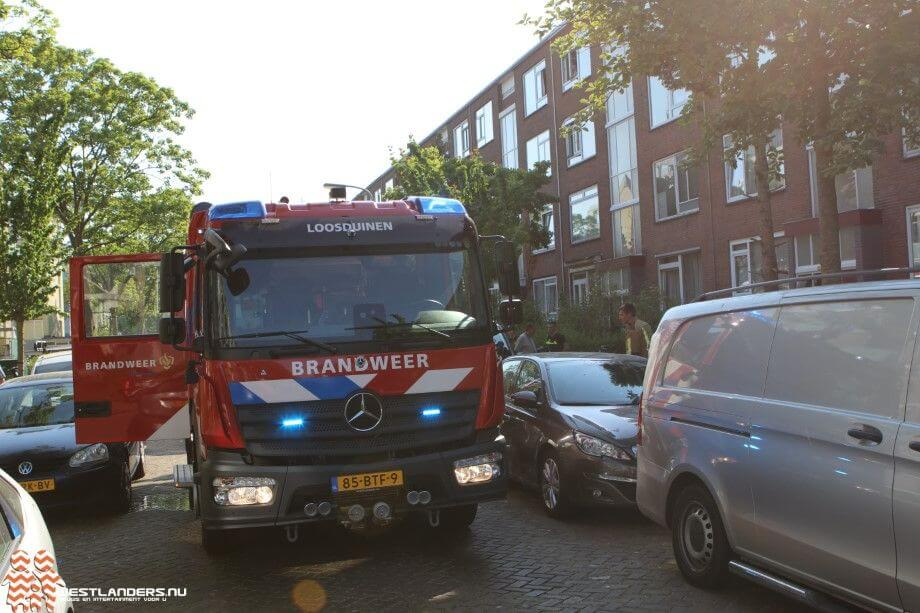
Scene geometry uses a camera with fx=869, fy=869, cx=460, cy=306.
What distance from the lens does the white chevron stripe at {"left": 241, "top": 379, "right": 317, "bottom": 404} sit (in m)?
6.11

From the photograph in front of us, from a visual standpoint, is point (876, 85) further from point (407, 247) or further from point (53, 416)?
point (53, 416)

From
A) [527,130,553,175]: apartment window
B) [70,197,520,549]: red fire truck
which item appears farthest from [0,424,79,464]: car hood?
[527,130,553,175]: apartment window

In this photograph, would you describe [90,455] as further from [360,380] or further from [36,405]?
[360,380]

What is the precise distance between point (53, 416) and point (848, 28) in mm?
9972

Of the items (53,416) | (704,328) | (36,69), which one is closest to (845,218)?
(704,328)

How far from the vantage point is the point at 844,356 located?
442 cm

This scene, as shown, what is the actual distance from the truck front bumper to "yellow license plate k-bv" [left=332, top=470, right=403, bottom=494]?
0.02m

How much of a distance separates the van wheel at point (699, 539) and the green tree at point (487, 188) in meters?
20.2

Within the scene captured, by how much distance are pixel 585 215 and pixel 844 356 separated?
1093 inches

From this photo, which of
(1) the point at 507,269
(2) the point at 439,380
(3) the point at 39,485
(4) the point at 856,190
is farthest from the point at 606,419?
(4) the point at 856,190

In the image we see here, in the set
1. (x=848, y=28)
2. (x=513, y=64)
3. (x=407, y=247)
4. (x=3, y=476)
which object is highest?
(x=513, y=64)

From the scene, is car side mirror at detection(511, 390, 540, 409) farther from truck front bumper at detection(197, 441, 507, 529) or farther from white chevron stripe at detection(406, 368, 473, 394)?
truck front bumper at detection(197, 441, 507, 529)

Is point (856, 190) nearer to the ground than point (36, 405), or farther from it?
farther from it

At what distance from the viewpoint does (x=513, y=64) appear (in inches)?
1471
